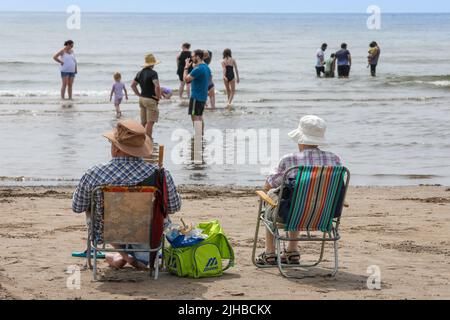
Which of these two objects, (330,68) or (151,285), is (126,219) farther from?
(330,68)

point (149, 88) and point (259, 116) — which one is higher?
point (149, 88)

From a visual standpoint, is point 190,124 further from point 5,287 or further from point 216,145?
point 5,287

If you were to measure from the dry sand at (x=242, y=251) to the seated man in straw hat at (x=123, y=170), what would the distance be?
0.53m

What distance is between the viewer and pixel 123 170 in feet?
20.7

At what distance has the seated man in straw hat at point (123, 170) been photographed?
6.28 metres

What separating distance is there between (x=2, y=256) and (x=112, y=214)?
1.32 m

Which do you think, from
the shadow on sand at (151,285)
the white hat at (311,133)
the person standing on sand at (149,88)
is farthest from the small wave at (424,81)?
the shadow on sand at (151,285)

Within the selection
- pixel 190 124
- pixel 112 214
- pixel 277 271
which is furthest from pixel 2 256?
pixel 190 124

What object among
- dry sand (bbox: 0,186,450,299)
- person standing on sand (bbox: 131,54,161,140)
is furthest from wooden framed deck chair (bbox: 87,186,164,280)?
person standing on sand (bbox: 131,54,161,140)

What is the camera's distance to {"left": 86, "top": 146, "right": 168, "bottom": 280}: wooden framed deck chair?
20.2 ft

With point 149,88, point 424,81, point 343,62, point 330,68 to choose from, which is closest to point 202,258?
point 149,88

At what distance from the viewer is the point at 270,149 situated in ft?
49.2

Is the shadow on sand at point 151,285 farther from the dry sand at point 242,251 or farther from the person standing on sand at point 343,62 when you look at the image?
the person standing on sand at point 343,62

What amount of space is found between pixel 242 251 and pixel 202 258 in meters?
1.09
